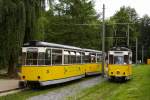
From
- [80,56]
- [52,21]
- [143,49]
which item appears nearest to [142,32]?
[143,49]

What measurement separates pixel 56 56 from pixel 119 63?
695 centimetres

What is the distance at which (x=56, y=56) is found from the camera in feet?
88.2

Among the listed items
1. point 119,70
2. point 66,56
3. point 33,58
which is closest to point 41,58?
point 33,58

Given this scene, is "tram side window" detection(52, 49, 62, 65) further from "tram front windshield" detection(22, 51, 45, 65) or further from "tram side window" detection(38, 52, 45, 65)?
"tram front windshield" detection(22, 51, 45, 65)

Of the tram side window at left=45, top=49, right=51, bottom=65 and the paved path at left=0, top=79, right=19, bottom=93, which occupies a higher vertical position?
the tram side window at left=45, top=49, right=51, bottom=65

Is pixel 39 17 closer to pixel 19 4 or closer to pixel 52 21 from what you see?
pixel 19 4

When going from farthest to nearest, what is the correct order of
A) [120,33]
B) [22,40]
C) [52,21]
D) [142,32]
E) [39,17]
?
[142,32]
[120,33]
[52,21]
[39,17]
[22,40]

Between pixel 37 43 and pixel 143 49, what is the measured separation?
294 ft

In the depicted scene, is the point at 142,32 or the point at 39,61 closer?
the point at 39,61

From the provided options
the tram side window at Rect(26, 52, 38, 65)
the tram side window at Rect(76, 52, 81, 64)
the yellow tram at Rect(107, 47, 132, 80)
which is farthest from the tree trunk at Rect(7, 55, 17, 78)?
the yellow tram at Rect(107, 47, 132, 80)

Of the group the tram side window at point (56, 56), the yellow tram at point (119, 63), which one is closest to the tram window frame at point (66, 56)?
the tram side window at point (56, 56)

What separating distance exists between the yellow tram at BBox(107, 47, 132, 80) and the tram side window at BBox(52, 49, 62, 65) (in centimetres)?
594

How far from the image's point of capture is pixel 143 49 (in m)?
112

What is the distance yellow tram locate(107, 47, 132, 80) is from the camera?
104ft
